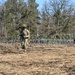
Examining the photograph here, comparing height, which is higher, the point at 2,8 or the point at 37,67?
the point at 2,8

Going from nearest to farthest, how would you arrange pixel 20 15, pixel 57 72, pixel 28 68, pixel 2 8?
pixel 57 72 < pixel 28 68 < pixel 2 8 < pixel 20 15

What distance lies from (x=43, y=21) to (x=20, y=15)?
518 centimetres

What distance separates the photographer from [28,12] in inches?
2464

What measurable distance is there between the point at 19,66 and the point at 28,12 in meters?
51.8

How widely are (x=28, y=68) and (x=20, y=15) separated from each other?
51364 millimetres

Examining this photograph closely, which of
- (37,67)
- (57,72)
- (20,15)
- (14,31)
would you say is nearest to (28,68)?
(37,67)

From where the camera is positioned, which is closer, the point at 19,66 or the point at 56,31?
the point at 19,66

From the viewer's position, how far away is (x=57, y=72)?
9.65m

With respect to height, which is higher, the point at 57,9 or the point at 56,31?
the point at 57,9

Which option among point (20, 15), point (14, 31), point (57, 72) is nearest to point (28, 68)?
point (57, 72)

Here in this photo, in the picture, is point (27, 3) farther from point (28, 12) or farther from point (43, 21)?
point (43, 21)

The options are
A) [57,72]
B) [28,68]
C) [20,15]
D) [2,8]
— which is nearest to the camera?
[57,72]

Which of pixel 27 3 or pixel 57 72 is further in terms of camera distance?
pixel 27 3

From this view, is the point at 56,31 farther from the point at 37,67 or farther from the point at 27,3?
the point at 37,67
